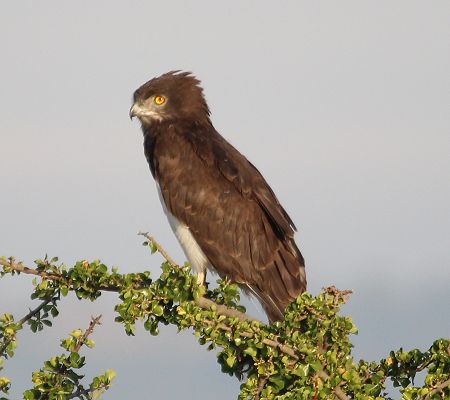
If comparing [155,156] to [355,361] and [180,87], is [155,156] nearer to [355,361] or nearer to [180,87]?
[180,87]

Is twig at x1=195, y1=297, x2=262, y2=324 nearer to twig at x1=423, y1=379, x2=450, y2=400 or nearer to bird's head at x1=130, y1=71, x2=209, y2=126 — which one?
twig at x1=423, y1=379, x2=450, y2=400

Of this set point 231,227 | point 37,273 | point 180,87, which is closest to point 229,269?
point 231,227

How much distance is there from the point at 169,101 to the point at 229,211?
2029 millimetres

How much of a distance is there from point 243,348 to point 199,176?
200 inches

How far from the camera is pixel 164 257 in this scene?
35.7 feet

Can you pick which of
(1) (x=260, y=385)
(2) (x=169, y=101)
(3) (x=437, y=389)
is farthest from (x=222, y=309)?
(2) (x=169, y=101)

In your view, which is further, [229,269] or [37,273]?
[229,269]

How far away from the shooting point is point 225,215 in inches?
557

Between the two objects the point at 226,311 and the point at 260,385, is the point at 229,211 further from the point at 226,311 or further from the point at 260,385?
the point at 260,385

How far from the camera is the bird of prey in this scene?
44.5 ft

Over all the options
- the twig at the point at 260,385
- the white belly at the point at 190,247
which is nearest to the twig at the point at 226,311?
the twig at the point at 260,385

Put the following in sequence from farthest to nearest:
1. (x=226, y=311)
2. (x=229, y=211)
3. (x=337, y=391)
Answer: (x=229, y=211), (x=226, y=311), (x=337, y=391)

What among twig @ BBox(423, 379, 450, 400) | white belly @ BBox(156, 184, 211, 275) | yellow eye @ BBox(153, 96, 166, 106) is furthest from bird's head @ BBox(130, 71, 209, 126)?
twig @ BBox(423, 379, 450, 400)

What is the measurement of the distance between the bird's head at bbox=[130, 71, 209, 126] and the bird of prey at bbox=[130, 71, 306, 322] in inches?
18.9
